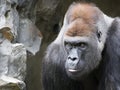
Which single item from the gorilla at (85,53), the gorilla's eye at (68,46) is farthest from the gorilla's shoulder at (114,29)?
the gorilla's eye at (68,46)

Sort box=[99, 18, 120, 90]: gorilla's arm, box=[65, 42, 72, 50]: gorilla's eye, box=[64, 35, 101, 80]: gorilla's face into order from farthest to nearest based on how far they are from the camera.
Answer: box=[99, 18, 120, 90]: gorilla's arm < box=[65, 42, 72, 50]: gorilla's eye < box=[64, 35, 101, 80]: gorilla's face

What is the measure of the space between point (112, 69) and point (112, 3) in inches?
109

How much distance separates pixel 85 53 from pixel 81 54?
5cm

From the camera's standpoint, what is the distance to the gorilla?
4973 mm

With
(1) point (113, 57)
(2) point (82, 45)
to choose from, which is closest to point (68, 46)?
(2) point (82, 45)

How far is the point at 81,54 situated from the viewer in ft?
16.4

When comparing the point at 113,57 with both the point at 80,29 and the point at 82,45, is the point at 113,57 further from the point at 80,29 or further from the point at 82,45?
the point at 80,29

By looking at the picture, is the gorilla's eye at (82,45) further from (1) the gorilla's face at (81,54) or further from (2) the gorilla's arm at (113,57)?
(2) the gorilla's arm at (113,57)

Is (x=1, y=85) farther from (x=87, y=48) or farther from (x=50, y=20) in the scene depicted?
(x=50, y=20)

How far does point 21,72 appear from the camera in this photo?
6.02 metres

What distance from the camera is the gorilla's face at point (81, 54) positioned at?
4.92 m

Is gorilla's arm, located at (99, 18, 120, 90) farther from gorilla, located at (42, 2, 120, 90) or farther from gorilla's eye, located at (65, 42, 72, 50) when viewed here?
gorilla's eye, located at (65, 42, 72, 50)

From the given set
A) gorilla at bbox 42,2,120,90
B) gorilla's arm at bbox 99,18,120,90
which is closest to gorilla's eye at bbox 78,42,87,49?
gorilla at bbox 42,2,120,90

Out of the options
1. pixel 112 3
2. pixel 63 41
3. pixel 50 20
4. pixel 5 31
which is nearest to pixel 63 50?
pixel 63 41
